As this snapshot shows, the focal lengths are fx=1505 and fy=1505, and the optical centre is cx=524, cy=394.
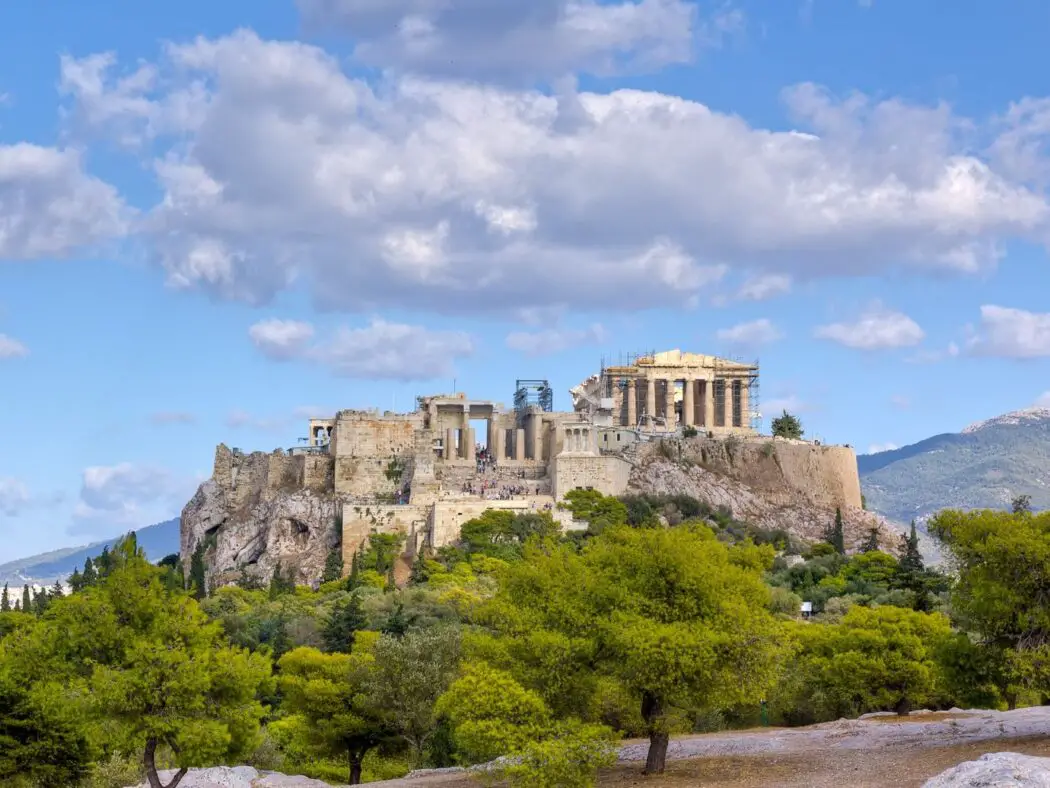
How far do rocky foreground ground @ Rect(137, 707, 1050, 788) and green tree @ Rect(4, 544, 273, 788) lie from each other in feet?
12.5

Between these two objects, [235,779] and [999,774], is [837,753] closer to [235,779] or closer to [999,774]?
[999,774]

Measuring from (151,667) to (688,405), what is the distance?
295 ft

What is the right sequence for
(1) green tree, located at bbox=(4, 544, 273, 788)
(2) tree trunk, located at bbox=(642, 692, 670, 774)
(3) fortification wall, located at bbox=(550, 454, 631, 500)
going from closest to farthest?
(1) green tree, located at bbox=(4, 544, 273, 788) < (2) tree trunk, located at bbox=(642, 692, 670, 774) < (3) fortification wall, located at bbox=(550, 454, 631, 500)

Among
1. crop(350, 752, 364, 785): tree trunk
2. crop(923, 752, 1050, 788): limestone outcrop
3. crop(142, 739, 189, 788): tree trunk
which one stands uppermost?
crop(923, 752, 1050, 788): limestone outcrop

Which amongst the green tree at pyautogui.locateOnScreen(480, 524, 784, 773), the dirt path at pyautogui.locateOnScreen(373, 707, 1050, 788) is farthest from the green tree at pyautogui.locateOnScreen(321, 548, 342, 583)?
the green tree at pyautogui.locateOnScreen(480, 524, 784, 773)

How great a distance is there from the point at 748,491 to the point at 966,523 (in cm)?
7107

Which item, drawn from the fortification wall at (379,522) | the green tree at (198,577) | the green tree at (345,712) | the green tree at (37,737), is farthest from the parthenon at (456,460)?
the green tree at (37,737)

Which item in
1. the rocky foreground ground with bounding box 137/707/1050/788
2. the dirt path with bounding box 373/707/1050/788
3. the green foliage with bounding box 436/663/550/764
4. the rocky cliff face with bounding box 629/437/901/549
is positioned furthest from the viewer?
the rocky cliff face with bounding box 629/437/901/549

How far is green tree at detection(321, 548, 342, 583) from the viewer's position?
316 feet

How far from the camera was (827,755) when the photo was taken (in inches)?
1636

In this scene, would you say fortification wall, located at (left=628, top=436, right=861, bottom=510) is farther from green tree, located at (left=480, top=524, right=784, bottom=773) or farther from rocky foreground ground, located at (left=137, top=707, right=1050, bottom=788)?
green tree, located at (left=480, top=524, right=784, bottom=773)

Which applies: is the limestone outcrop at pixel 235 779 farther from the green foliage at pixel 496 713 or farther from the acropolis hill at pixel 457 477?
the acropolis hill at pixel 457 477

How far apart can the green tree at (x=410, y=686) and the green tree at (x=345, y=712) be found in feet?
1.54

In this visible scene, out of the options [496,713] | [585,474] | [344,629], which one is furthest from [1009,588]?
[585,474]
